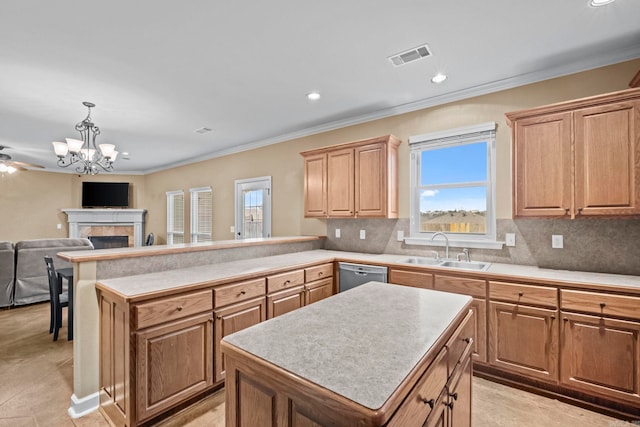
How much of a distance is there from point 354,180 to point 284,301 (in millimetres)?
1743

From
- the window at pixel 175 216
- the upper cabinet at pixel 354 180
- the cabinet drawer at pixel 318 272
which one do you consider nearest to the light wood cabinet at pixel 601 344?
the upper cabinet at pixel 354 180

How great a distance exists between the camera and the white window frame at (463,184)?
3154mm

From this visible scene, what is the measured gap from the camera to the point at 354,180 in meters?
3.77

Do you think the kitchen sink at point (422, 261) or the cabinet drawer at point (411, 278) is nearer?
the cabinet drawer at point (411, 278)

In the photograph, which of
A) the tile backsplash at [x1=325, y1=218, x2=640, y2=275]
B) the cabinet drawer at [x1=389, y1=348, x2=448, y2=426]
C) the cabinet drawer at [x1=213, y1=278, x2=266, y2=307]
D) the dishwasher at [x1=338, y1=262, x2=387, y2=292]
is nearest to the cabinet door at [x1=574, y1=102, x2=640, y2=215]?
the tile backsplash at [x1=325, y1=218, x2=640, y2=275]

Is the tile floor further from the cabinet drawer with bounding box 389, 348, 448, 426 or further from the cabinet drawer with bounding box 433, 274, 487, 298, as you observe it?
the cabinet drawer with bounding box 389, 348, 448, 426

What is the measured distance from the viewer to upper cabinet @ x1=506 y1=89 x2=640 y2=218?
2.26 meters

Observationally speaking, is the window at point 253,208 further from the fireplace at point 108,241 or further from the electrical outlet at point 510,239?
the fireplace at point 108,241

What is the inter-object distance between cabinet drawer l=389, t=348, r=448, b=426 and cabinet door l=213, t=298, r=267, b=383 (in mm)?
1736

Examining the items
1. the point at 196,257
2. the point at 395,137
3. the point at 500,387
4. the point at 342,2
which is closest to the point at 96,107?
the point at 196,257

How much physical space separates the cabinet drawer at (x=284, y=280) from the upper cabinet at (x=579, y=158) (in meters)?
2.15

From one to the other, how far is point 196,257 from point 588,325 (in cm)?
328

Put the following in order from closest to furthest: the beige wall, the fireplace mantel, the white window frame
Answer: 1. the beige wall
2. the white window frame
3. the fireplace mantel

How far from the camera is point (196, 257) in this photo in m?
2.89
